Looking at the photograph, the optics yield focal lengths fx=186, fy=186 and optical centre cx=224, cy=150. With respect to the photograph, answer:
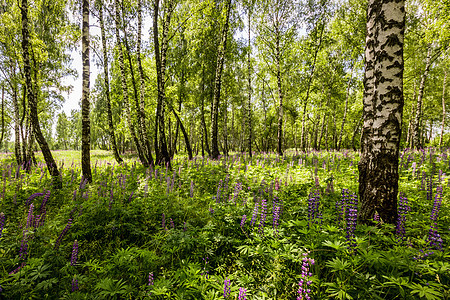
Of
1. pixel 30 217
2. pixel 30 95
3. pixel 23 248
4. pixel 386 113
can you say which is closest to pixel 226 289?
pixel 23 248

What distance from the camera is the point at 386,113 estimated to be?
308 cm

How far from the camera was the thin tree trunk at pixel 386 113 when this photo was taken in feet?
10.0

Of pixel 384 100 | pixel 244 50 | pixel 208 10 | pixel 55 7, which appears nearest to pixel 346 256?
pixel 384 100

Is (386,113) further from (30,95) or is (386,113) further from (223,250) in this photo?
(30,95)

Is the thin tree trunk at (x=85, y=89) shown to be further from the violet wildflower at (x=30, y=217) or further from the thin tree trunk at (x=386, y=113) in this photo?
the thin tree trunk at (x=386, y=113)

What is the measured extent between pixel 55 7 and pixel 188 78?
35.9 feet

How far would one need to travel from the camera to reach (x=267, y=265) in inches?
99.8

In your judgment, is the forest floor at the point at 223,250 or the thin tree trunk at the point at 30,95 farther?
the thin tree trunk at the point at 30,95

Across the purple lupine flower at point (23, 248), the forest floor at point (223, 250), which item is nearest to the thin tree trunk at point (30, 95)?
the forest floor at point (223, 250)

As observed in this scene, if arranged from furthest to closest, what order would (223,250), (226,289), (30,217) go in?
(223,250)
(30,217)
(226,289)

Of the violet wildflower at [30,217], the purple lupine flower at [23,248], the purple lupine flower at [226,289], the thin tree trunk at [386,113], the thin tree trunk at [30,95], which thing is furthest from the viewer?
the thin tree trunk at [30,95]

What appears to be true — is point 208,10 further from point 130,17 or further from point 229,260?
point 229,260

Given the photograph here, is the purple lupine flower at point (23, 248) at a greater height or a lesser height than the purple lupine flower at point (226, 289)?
greater

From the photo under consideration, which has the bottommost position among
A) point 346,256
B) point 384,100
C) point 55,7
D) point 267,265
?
point 267,265
